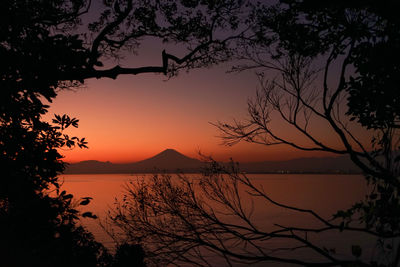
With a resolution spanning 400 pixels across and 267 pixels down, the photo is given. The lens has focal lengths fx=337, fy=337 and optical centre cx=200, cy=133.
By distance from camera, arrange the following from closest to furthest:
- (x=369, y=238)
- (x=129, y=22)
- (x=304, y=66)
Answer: (x=304, y=66) → (x=129, y=22) → (x=369, y=238)

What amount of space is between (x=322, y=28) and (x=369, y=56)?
148cm

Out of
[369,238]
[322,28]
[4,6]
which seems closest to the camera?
[4,6]

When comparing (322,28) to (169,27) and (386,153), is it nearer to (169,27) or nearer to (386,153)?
(386,153)

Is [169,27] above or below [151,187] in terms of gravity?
above

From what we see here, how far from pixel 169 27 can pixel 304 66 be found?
4.64 m

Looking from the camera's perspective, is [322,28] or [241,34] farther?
[241,34]

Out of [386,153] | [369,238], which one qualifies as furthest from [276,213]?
[386,153]

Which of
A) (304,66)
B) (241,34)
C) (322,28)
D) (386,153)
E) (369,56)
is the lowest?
(386,153)

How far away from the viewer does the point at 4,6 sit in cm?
427

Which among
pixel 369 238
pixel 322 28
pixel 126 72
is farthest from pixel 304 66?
pixel 369 238

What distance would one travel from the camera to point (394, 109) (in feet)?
14.7

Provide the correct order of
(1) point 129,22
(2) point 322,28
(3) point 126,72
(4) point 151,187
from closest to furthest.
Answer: (2) point 322,28 < (3) point 126,72 < (4) point 151,187 < (1) point 129,22

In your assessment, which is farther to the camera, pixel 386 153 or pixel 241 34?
pixel 241 34

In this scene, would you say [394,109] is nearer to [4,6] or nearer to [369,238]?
[4,6]
